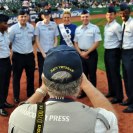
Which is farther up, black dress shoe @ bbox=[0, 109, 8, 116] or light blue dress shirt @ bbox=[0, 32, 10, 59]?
light blue dress shirt @ bbox=[0, 32, 10, 59]

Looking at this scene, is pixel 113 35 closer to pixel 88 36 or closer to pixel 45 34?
pixel 88 36

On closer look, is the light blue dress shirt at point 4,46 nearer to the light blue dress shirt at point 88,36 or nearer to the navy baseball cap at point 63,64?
the light blue dress shirt at point 88,36

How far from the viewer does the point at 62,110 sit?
6.29ft

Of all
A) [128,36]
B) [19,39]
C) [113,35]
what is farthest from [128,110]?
[19,39]

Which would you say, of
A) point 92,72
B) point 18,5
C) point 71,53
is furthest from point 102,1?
point 71,53

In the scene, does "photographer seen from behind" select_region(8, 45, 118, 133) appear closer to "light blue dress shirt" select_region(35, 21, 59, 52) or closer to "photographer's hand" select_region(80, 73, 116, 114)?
"photographer's hand" select_region(80, 73, 116, 114)

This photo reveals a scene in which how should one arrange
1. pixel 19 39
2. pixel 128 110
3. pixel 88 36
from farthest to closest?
pixel 88 36, pixel 19 39, pixel 128 110

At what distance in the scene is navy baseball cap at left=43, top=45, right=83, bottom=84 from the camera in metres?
1.96

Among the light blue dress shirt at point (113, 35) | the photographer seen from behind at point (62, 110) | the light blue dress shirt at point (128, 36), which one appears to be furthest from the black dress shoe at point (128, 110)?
the photographer seen from behind at point (62, 110)

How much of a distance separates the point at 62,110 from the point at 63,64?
0.26 m

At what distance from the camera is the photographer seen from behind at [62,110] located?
1.88m

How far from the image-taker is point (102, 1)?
36719 mm

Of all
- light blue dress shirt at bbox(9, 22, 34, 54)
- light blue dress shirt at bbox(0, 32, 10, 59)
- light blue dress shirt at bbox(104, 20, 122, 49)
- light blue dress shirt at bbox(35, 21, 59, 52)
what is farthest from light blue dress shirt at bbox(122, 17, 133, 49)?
light blue dress shirt at bbox(0, 32, 10, 59)

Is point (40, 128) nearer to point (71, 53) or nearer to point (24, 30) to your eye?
point (71, 53)
